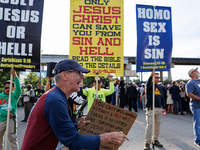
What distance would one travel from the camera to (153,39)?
16.5 ft

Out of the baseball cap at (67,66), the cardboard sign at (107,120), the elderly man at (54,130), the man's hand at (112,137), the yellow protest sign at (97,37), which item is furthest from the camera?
the yellow protest sign at (97,37)

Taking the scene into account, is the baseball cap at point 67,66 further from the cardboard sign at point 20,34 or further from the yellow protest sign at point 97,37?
A: the yellow protest sign at point 97,37

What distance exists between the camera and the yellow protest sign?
16.2 feet

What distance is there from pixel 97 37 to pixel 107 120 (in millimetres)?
3435

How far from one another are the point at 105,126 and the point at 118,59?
3232mm

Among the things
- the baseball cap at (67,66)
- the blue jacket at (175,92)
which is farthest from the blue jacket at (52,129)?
the blue jacket at (175,92)

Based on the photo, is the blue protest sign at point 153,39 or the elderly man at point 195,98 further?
the blue protest sign at point 153,39

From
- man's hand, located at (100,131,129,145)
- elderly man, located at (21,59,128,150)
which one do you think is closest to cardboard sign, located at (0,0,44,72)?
elderly man, located at (21,59,128,150)

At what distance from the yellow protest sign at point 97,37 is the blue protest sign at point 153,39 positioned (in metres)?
0.58

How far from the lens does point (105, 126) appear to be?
1951 mm

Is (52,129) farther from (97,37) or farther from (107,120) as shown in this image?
(97,37)

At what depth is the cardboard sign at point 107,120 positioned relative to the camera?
1952 mm

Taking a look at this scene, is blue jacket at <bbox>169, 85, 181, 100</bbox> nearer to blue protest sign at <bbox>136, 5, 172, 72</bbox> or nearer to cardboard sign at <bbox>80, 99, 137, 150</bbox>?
blue protest sign at <bbox>136, 5, 172, 72</bbox>

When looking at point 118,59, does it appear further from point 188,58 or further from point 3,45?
point 188,58
